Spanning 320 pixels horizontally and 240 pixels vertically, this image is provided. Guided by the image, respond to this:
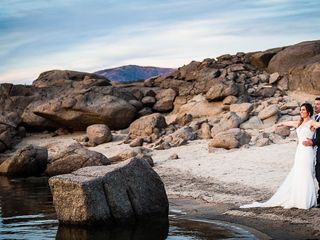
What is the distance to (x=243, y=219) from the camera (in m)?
14.0

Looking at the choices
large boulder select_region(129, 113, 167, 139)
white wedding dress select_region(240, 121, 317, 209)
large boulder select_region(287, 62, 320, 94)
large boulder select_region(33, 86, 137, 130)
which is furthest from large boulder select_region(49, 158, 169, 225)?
large boulder select_region(33, 86, 137, 130)

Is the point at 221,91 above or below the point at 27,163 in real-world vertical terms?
above

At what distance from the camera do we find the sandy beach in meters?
13.3

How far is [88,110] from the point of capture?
37.8 meters

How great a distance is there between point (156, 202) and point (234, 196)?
125 inches

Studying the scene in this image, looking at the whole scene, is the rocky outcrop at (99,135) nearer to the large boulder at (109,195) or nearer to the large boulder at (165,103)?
the large boulder at (165,103)

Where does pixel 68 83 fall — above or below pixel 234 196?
above

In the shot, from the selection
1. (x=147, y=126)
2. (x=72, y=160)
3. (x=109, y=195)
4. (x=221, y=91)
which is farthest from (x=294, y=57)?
(x=109, y=195)

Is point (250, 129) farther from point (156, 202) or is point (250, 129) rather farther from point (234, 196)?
point (156, 202)

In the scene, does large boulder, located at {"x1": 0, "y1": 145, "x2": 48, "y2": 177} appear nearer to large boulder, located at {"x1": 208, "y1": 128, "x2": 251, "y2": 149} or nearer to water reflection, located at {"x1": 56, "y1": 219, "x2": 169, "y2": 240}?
large boulder, located at {"x1": 208, "y1": 128, "x2": 251, "y2": 149}

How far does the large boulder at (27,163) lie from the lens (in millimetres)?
27672

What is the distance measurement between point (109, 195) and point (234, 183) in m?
6.69

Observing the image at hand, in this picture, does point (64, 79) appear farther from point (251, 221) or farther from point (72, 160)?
point (251, 221)

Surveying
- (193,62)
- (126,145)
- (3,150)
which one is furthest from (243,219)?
(193,62)
